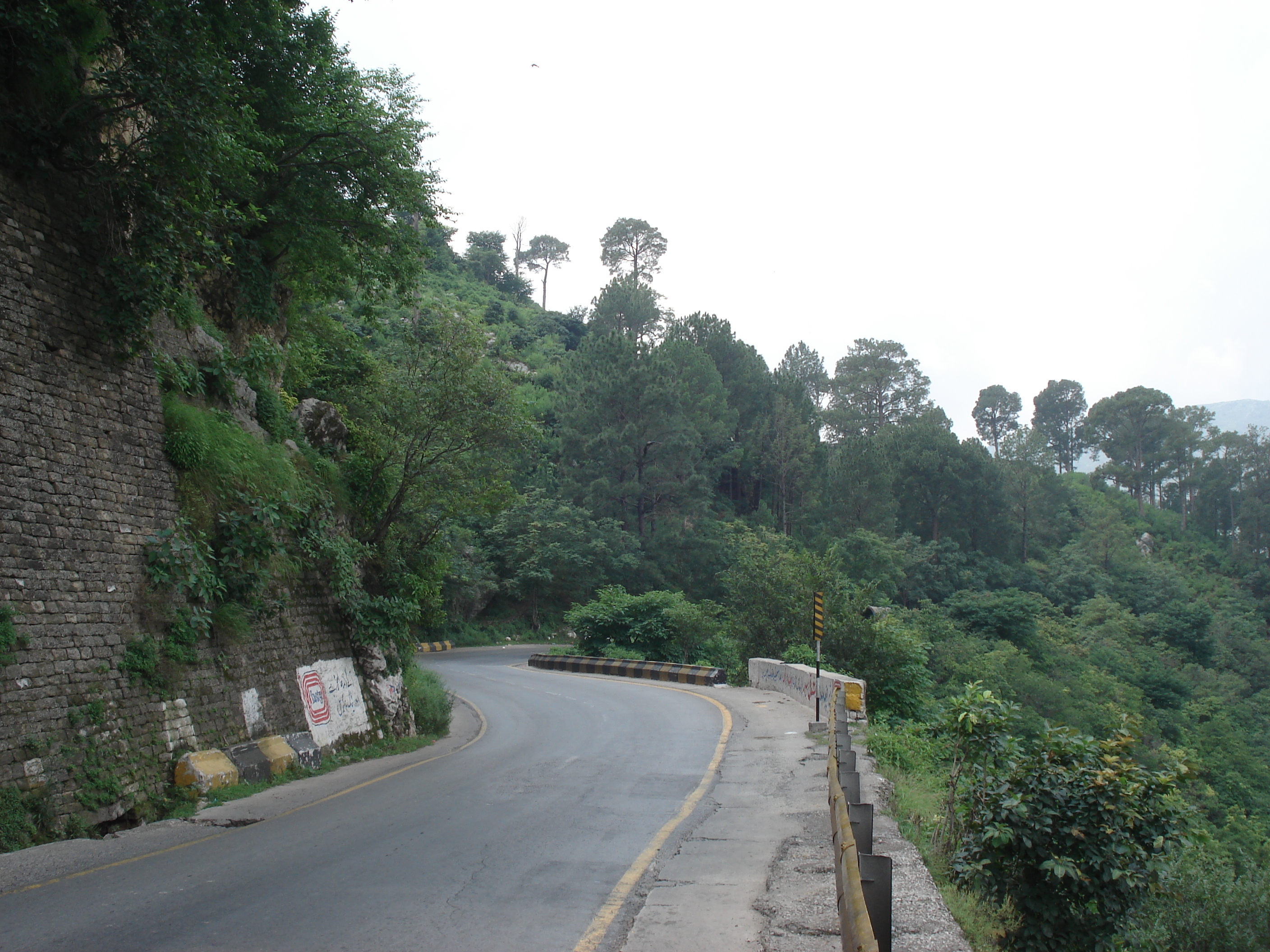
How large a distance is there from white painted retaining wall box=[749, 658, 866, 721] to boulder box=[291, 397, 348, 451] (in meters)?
11.5

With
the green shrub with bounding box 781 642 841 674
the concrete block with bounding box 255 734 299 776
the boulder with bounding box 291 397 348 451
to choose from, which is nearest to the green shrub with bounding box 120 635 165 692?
the concrete block with bounding box 255 734 299 776

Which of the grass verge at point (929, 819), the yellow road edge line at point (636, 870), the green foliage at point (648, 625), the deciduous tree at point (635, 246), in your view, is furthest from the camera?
the deciduous tree at point (635, 246)

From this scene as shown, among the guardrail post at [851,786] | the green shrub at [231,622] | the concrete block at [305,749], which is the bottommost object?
the concrete block at [305,749]

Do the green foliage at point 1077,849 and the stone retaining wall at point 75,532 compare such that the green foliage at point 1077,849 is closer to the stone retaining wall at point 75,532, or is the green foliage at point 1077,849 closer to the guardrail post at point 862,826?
the guardrail post at point 862,826

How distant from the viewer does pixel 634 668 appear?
30141 mm

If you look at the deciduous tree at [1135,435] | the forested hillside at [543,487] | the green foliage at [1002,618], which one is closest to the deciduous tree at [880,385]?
the forested hillside at [543,487]

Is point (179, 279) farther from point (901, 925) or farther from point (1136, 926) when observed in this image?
point (1136, 926)

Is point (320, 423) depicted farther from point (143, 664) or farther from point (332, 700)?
point (143, 664)

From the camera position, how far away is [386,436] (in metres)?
18.0

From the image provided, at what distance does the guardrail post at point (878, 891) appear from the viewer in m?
3.89

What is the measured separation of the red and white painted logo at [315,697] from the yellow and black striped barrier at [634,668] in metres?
14.8

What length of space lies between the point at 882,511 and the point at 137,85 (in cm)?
5737

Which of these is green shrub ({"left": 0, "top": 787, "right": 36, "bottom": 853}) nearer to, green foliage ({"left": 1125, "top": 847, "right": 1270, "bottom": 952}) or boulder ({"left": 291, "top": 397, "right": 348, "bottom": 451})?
boulder ({"left": 291, "top": 397, "right": 348, "bottom": 451})

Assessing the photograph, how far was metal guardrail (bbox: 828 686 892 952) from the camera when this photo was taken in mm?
3295
